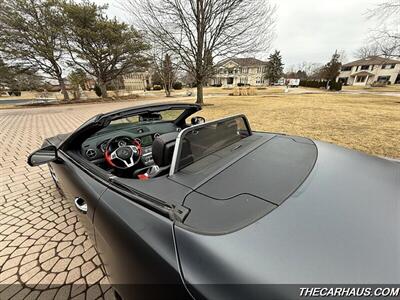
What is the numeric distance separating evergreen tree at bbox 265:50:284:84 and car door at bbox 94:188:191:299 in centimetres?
6508

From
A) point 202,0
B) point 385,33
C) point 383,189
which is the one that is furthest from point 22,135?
point 385,33

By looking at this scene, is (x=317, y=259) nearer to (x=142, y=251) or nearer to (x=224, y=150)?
(x=142, y=251)

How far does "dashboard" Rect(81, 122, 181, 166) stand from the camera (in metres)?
2.37

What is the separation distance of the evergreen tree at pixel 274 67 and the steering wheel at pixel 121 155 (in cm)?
6401

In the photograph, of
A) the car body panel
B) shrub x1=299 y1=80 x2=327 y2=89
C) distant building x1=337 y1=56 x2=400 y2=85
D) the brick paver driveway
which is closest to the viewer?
the car body panel

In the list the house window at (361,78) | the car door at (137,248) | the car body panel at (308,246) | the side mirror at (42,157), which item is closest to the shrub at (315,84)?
the house window at (361,78)

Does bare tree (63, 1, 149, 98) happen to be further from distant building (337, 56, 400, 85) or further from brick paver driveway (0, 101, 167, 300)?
distant building (337, 56, 400, 85)

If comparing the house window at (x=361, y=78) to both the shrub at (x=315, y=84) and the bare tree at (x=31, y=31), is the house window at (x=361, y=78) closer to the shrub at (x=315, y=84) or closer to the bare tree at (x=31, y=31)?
the shrub at (x=315, y=84)

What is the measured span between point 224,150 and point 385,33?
1822 cm

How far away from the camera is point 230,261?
0.78 metres

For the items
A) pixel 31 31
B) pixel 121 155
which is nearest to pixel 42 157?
pixel 121 155

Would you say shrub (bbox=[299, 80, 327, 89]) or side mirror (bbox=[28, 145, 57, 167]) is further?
shrub (bbox=[299, 80, 327, 89])

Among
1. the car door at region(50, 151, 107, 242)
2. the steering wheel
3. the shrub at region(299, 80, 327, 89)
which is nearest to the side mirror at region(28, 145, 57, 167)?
the car door at region(50, 151, 107, 242)

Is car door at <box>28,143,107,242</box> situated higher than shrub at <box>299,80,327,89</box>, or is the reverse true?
car door at <box>28,143,107,242</box>
